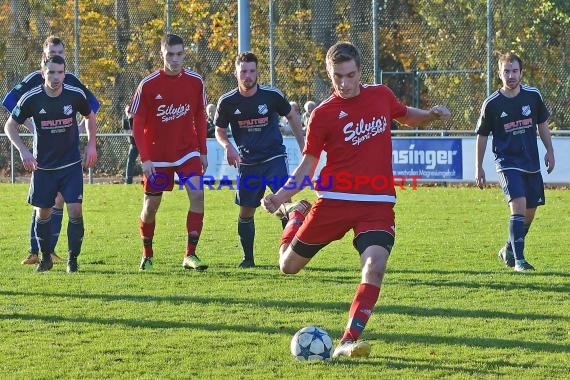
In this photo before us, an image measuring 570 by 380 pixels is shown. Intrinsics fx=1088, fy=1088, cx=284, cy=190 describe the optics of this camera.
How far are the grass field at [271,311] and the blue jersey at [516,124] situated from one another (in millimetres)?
983

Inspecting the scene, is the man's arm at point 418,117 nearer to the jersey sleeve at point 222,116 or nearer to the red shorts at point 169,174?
the red shorts at point 169,174

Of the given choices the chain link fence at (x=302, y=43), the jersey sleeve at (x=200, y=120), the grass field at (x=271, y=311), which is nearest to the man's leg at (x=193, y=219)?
the grass field at (x=271, y=311)

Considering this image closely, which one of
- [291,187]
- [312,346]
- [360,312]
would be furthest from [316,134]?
[312,346]

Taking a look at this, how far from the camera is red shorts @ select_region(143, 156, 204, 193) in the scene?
990 centimetres

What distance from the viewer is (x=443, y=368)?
5895mm

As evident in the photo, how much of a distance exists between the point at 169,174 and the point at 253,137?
92 cm

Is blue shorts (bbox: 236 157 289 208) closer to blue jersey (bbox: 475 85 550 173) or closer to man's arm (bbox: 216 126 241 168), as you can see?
man's arm (bbox: 216 126 241 168)

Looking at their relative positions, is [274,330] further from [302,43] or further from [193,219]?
[302,43]

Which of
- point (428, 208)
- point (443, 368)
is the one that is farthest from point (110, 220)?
point (443, 368)

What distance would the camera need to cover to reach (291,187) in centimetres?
636

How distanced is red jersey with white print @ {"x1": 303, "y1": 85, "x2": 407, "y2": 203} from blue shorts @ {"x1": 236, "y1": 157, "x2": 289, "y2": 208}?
3.76 meters

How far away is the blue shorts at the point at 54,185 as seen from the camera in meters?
9.72

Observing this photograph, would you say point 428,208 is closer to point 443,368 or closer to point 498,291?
point 498,291

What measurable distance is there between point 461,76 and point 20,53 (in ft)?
32.2
